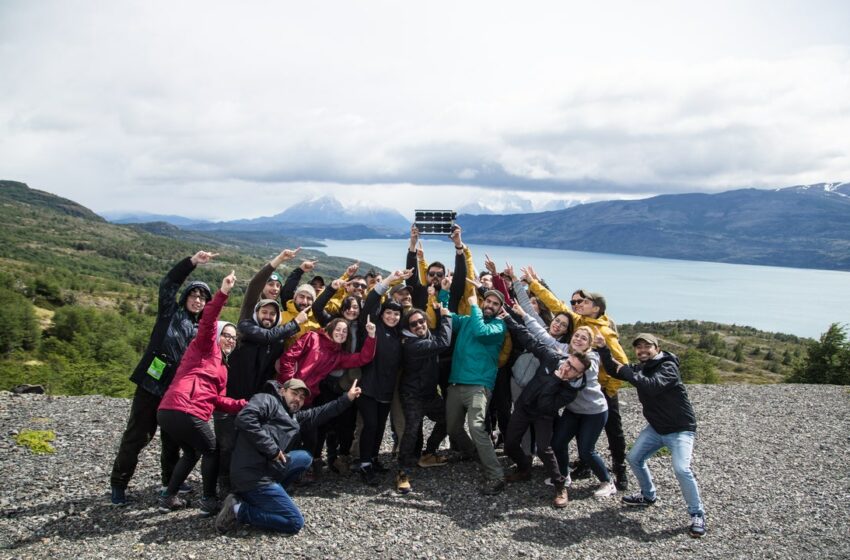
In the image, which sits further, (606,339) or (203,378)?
(606,339)

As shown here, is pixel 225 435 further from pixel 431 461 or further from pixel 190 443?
pixel 431 461

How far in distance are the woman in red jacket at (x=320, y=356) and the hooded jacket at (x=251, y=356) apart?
303 millimetres

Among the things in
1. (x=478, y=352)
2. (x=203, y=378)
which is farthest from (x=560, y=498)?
(x=203, y=378)

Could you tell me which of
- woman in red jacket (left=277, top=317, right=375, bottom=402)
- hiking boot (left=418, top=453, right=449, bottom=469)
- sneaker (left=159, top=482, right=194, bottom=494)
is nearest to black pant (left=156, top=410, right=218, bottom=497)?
sneaker (left=159, top=482, right=194, bottom=494)

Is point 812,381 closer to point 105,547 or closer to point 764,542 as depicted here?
point 764,542

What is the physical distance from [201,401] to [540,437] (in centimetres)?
434

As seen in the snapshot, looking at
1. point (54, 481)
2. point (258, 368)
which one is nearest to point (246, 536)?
point (258, 368)

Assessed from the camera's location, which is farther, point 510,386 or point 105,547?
point 510,386

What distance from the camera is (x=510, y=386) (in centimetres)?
761

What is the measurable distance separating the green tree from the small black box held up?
18862mm

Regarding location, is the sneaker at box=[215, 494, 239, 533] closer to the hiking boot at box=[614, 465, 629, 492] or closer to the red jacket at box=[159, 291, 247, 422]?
the red jacket at box=[159, 291, 247, 422]

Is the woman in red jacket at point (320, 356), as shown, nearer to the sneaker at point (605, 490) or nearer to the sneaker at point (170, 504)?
the sneaker at point (170, 504)

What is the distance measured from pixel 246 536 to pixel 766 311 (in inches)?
5946

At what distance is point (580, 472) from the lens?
764 centimetres
